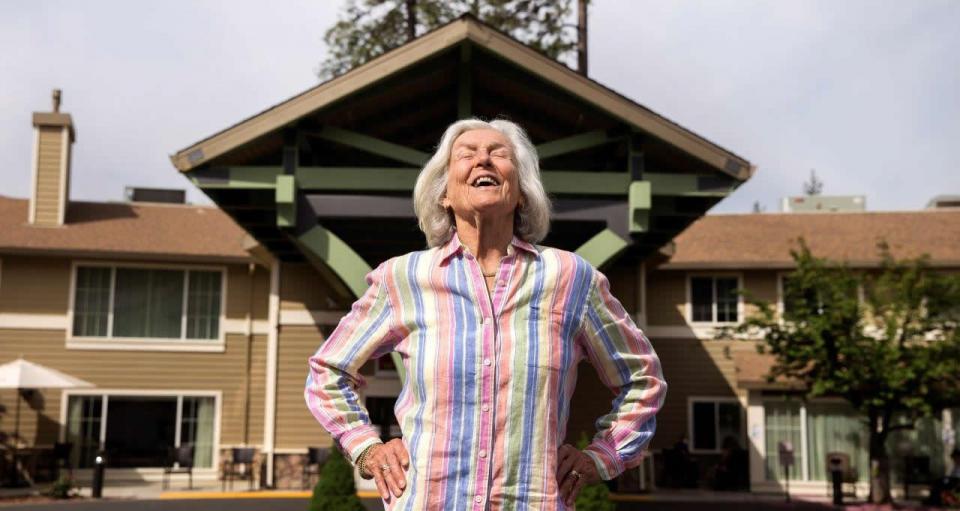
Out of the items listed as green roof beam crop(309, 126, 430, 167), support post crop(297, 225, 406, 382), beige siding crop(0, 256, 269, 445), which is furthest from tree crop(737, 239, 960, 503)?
beige siding crop(0, 256, 269, 445)

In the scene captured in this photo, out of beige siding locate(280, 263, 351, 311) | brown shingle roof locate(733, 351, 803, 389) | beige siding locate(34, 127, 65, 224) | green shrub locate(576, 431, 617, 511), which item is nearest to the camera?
green shrub locate(576, 431, 617, 511)

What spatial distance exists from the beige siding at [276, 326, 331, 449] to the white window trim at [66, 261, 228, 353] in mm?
2006

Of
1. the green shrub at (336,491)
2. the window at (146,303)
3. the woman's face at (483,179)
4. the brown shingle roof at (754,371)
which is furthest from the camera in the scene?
the brown shingle roof at (754,371)

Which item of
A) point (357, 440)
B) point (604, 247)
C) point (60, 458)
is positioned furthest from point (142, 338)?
point (357, 440)

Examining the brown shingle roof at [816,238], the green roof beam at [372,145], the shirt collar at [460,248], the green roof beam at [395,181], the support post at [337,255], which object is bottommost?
the shirt collar at [460,248]

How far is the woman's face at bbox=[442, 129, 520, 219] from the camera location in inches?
103

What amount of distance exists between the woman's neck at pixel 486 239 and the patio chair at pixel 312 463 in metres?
15.7

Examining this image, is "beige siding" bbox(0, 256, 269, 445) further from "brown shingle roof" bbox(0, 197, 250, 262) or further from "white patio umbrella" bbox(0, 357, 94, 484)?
"white patio umbrella" bbox(0, 357, 94, 484)

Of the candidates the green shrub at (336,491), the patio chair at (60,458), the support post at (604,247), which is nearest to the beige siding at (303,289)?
the patio chair at (60,458)

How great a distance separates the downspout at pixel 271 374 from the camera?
60.8 ft

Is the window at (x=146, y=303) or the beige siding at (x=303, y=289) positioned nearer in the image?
the beige siding at (x=303, y=289)

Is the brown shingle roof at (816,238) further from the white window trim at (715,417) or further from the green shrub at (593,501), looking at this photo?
the green shrub at (593,501)

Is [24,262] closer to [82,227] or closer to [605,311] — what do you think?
[82,227]

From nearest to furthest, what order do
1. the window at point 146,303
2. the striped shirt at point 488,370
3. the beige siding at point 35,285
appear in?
the striped shirt at point 488,370 → the beige siding at point 35,285 → the window at point 146,303
